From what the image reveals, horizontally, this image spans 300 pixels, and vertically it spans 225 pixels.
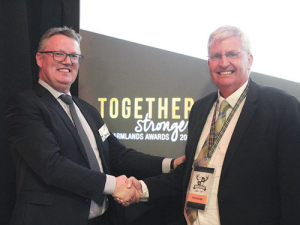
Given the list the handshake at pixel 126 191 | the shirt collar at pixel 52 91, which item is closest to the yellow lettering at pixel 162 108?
the handshake at pixel 126 191

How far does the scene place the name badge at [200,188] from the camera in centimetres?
180

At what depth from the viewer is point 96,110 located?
256 cm

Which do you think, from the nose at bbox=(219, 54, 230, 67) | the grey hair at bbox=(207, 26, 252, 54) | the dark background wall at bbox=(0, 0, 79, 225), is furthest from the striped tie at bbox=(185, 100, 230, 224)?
the dark background wall at bbox=(0, 0, 79, 225)

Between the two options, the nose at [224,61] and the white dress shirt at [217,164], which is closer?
the white dress shirt at [217,164]

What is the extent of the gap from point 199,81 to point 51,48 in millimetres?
1174

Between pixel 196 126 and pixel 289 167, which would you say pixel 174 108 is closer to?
pixel 196 126

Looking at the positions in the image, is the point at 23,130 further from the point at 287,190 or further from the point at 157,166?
the point at 287,190

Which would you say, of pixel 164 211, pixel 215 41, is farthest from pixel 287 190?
pixel 164 211

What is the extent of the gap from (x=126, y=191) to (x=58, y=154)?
552 millimetres

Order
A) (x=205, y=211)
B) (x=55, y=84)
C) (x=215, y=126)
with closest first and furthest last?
1. (x=205, y=211)
2. (x=215, y=126)
3. (x=55, y=84)

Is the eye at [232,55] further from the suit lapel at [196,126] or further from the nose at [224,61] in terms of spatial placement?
the suit lapel at [196,126]

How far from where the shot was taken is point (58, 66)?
221cm

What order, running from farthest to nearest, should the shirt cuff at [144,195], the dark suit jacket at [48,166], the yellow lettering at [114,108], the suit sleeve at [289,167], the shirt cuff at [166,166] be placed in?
the yellow lettering at [114,108] < the shirt cuff at [166,166] < the shirt cuff at [144,195] < the dark suit jacket at [48,166] < the suit sleeve at [289,167]

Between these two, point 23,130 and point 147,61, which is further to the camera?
point 147,61
